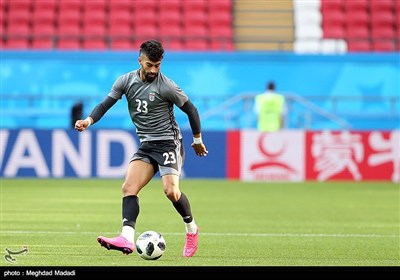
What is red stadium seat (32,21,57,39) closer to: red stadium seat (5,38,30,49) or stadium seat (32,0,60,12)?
red stadium seat (5,38,30,49)

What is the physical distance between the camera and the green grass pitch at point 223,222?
11047 millimetres

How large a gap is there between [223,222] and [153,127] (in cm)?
495

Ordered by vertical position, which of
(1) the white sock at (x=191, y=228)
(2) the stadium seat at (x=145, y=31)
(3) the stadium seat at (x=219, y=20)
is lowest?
(1) the white sock at (x=191, y=228)

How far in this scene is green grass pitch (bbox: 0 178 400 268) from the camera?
36.2ft

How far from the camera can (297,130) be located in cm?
2620

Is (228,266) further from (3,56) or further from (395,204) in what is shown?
(3,56)

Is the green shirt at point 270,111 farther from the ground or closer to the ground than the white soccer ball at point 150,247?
farther from the ground

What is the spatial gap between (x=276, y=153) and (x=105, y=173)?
398cm

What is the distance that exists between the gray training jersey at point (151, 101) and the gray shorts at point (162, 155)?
0.06 meters

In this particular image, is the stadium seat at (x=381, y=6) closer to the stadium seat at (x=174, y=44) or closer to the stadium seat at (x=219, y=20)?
the stadium seat at (x=219, y=20)

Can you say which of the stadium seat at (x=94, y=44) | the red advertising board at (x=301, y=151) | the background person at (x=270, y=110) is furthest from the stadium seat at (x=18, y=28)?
the red advertising board at (x=301, y=151)

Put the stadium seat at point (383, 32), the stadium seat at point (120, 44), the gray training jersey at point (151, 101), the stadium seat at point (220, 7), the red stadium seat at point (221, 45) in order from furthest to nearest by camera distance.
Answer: the stadium seat at point (220, 7) → the stadium seat at point (383, 32) → the red stadium seat at point (221, 45) → the stadium seat at point (120, 44) → the gray training jersey at point (151, 101)

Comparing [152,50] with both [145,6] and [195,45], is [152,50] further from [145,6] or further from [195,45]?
[145,6]

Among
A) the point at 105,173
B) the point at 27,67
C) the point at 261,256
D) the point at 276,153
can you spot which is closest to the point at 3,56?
the point at 27,67
